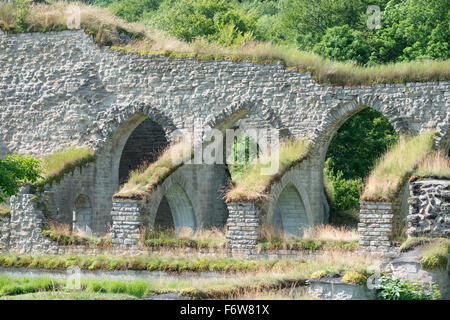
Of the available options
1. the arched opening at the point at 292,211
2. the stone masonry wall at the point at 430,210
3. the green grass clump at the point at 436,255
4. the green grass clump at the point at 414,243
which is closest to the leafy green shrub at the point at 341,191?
the arched opening at the point at 292,211

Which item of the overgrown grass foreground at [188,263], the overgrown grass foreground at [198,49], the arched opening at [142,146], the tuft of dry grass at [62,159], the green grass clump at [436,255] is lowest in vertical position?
the overgrown grass foreground at [188,263]

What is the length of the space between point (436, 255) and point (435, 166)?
471 centimetres

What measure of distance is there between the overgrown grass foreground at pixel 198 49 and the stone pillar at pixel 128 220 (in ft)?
18.1

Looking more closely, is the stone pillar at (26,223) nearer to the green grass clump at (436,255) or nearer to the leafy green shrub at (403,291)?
the green grass clump at (436,255)

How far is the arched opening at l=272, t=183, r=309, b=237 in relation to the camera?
2420cm

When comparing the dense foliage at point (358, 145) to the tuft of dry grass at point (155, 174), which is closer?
the tuft of dry grass at point (155, 174)

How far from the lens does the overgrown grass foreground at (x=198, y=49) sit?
23703 millimetres

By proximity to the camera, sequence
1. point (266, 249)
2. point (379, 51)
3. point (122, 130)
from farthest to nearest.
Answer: point (379, 51) → point (122, 130) → point (266, 249)

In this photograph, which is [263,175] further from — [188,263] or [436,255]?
[436,255]

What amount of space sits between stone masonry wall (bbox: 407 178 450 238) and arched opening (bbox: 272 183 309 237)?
644cm

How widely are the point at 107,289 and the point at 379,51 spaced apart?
74.2ft

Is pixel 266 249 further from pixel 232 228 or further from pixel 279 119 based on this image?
pixel 279 119
